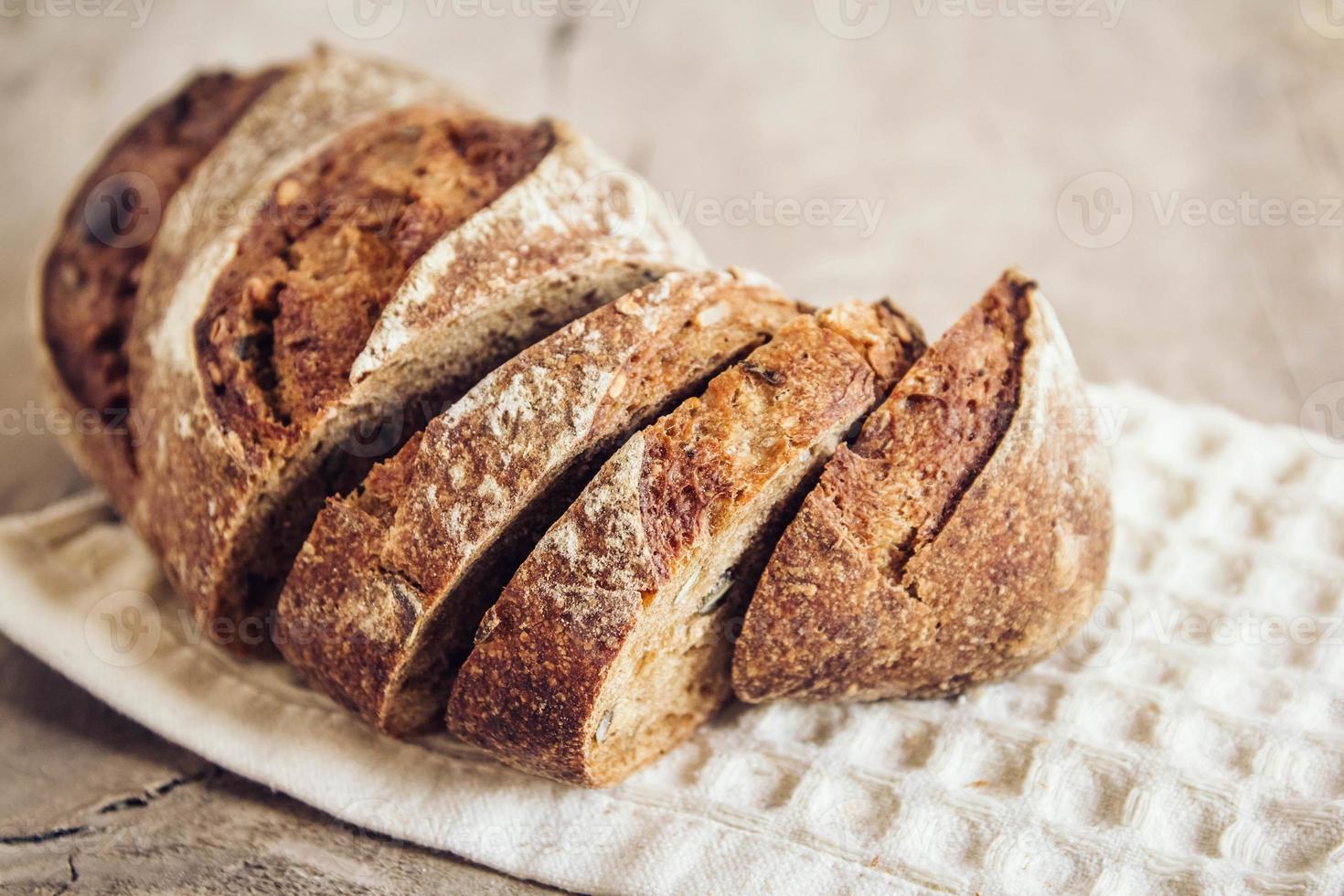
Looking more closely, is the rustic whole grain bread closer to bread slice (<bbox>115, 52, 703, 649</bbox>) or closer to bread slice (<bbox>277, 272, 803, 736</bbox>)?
bread slice (<bbox>115, 52, 703, 649</bbox>)

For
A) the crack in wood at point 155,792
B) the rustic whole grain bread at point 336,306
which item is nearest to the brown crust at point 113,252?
the rustic whole grain bread at point 336,306

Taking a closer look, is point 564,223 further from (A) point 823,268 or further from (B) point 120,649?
(A) point 823,268

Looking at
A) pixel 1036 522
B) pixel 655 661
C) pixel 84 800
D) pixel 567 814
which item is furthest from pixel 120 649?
pixel 1036 522

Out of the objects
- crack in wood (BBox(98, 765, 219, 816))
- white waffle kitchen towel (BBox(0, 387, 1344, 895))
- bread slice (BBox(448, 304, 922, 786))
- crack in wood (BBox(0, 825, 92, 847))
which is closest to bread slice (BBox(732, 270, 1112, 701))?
bread slice (BBox(448, 304, 922, 786))

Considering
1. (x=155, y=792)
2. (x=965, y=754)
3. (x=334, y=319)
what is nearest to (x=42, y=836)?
(x=155, y=792)

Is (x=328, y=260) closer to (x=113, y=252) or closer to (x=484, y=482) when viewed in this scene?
(x=484, y=482)
